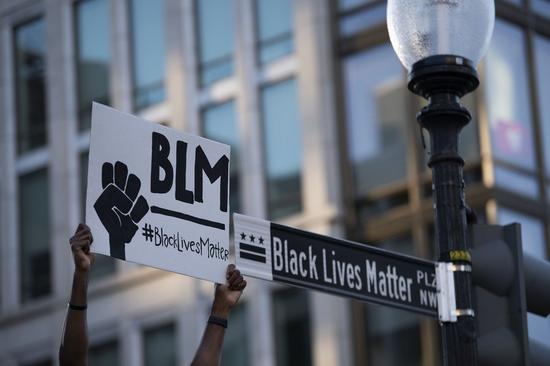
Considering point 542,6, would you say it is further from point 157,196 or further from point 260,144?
point 157,196

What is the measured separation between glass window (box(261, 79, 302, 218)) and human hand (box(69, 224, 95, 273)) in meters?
21.2

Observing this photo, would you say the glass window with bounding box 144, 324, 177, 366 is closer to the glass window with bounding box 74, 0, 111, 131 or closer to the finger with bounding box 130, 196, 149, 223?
the glass window with bounding box 74, 0, 111, 131

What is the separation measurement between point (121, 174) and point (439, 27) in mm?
1712

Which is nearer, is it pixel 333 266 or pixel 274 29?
pixel 333 266

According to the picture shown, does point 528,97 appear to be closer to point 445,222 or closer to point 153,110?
point 153,110

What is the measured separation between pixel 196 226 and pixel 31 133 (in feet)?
87.6

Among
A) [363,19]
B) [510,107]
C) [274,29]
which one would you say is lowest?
[510,107]

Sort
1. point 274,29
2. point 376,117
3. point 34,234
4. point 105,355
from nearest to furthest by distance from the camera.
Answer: point 376,117, point 274,29, point 105,355, point 34,234

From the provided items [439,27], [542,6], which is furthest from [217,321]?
[542,6]

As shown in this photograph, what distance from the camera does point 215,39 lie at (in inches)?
1128

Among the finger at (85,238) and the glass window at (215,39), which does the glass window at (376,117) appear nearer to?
the glass window at (215,39)

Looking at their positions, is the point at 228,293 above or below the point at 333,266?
below

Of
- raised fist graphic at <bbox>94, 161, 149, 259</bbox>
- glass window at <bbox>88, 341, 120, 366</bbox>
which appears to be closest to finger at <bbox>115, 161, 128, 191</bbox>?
raised fist graphic at <bbox>94, 161, 149, 259</bbox>

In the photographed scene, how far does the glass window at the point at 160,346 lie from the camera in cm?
2795
